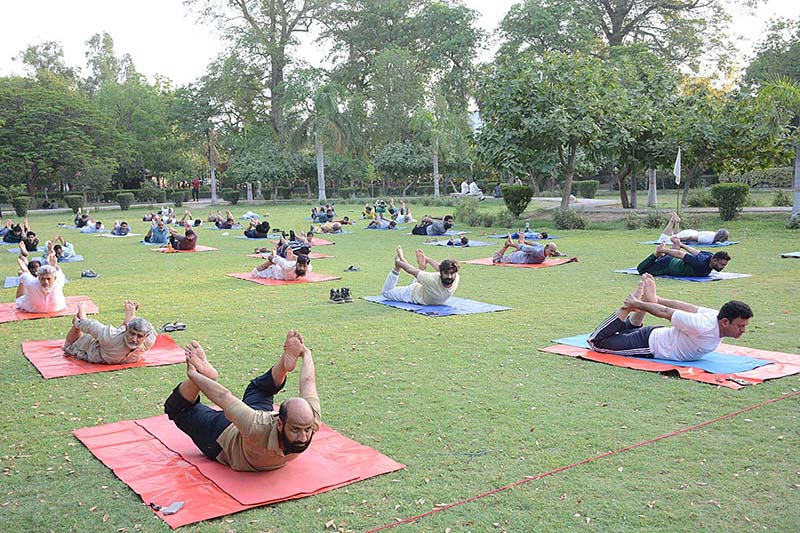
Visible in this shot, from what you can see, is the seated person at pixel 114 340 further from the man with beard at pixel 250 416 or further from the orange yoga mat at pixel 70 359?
the man with beard at pixel 250 416

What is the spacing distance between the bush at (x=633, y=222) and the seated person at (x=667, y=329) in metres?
15.9

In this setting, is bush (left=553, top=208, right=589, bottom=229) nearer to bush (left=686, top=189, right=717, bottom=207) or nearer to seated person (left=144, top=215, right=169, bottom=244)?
bush (left=686, top=189, right=717, bottom=207)

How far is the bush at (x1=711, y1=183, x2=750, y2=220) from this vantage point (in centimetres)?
2173

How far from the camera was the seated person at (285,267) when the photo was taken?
13.1 meters

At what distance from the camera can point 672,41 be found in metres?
38.3

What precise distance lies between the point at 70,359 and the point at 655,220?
18799mm

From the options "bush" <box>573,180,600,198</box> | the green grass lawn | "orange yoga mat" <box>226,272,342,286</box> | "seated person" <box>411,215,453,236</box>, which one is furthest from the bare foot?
"bush" <box>573,180,600,198</box>

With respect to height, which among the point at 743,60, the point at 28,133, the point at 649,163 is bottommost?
the point at 649,163

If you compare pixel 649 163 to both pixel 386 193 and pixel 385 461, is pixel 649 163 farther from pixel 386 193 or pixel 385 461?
pixel 386 193

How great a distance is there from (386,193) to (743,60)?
78.1 ft

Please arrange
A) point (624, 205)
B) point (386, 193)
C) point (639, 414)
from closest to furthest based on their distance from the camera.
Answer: point (639, 414) < point (624, 205) < point (386, 193)

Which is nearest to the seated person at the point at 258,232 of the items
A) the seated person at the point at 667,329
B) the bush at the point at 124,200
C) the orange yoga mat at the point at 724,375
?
the orange yoga mat at the point at 724,375

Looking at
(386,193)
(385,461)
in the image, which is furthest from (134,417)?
(386,193)

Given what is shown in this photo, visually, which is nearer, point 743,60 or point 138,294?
point 138,294
